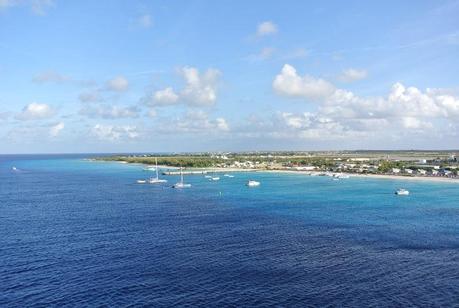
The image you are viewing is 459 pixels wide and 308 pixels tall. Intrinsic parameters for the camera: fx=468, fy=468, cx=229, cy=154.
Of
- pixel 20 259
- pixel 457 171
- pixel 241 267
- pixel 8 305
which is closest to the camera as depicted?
pixel 8 305

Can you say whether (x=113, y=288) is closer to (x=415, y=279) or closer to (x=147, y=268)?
(x=147, y=268)

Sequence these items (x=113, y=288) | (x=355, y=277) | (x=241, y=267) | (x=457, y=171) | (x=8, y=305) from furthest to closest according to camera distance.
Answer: (x=457, y=171) < (x=241, y=267) < (x=355, y=277) < (x=113, y=288) < (x=8, y=305)

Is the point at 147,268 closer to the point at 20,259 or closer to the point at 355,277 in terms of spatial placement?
the point at 20,259

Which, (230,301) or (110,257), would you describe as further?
(110,257)

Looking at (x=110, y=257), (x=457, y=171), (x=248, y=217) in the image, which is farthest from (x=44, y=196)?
(x=457, y=171)

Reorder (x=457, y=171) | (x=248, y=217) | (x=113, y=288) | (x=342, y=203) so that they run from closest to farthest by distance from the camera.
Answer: (x=113, y=288) → (x=248, y=217) → (x=342, y=203) → (x=457, y=171)

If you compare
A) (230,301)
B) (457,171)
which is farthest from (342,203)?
(457,171)
